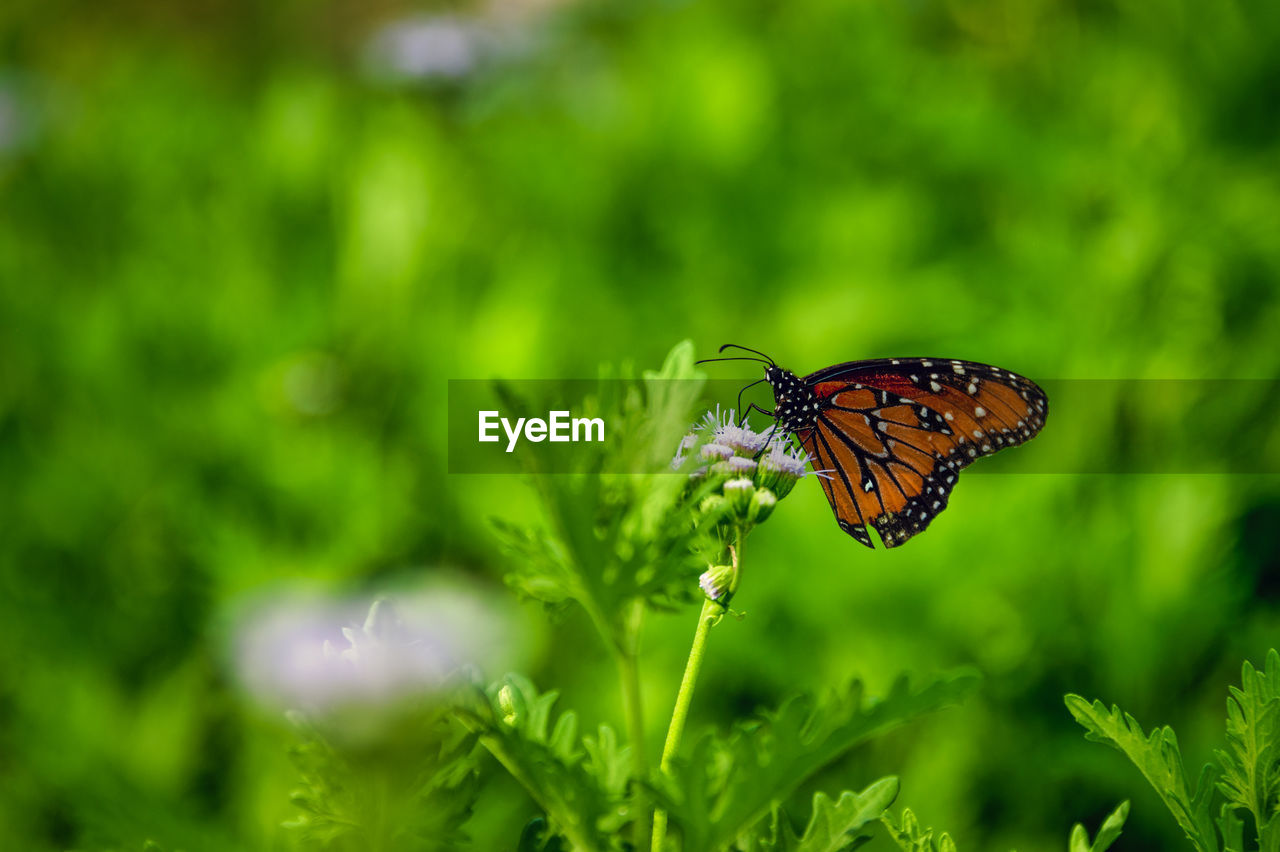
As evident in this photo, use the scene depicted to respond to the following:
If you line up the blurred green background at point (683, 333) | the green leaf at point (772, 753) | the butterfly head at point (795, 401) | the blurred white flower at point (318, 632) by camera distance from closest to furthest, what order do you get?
the green leaf at point (772, 753)
the butterfly head at point (795, 401)
the blurred white flower at point (318, 632)
the blurred green background at point (683, 333)

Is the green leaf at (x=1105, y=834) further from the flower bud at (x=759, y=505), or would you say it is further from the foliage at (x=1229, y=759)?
the flower bud at (x=759, y=505)

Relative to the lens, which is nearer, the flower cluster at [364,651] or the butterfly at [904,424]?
the flower cluster at [364,651]

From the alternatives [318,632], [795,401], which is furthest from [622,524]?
[318,632]

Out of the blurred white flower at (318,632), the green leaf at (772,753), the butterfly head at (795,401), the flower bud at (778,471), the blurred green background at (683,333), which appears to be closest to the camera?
the green leaf at (772,753)

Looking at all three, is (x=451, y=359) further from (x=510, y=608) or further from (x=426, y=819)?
(x=426, y=819)

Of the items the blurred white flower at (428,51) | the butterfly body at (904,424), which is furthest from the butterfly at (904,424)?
the blurred white flower at (428,51)

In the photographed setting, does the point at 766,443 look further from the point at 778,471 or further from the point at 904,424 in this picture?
the point at 904,424

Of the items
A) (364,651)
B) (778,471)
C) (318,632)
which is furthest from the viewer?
(318,632)

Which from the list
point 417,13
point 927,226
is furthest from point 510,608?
point 417,13
